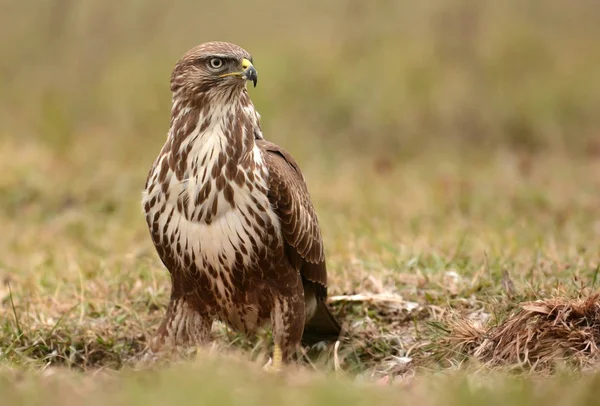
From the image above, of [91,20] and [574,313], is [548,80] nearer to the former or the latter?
[91,20]

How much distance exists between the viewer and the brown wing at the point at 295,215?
446 centimetres

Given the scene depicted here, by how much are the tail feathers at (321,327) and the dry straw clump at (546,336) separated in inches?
33.8

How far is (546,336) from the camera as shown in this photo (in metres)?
4.26

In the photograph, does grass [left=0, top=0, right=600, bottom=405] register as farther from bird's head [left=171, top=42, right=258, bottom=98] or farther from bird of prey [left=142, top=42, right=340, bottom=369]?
bird's head [left=171, top=42, right=258, bottom=98]

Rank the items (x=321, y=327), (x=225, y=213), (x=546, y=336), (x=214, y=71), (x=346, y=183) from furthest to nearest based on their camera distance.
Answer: (x=346, y=183), (x=321, y=327), (x=214, y=71), (x=225, y=213), (x=546, y=336)

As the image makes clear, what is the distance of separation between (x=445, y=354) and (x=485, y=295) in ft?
2.23

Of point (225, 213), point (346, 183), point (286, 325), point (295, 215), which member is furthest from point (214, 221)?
point (346, 183)

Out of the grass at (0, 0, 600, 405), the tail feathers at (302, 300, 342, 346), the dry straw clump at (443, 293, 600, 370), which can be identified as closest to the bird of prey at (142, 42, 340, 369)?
the grass at (0, 0, 600, 405)

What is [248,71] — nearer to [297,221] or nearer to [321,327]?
[297,221]

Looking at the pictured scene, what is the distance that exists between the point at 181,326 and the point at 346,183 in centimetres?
427

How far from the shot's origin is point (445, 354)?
4.57 metres

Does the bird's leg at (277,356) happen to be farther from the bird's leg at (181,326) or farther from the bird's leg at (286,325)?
the bird's leg at (181,326)

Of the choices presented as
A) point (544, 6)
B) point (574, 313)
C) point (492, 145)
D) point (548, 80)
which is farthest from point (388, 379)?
point (544, 6)

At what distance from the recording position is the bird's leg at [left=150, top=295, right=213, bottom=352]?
4703 mm
